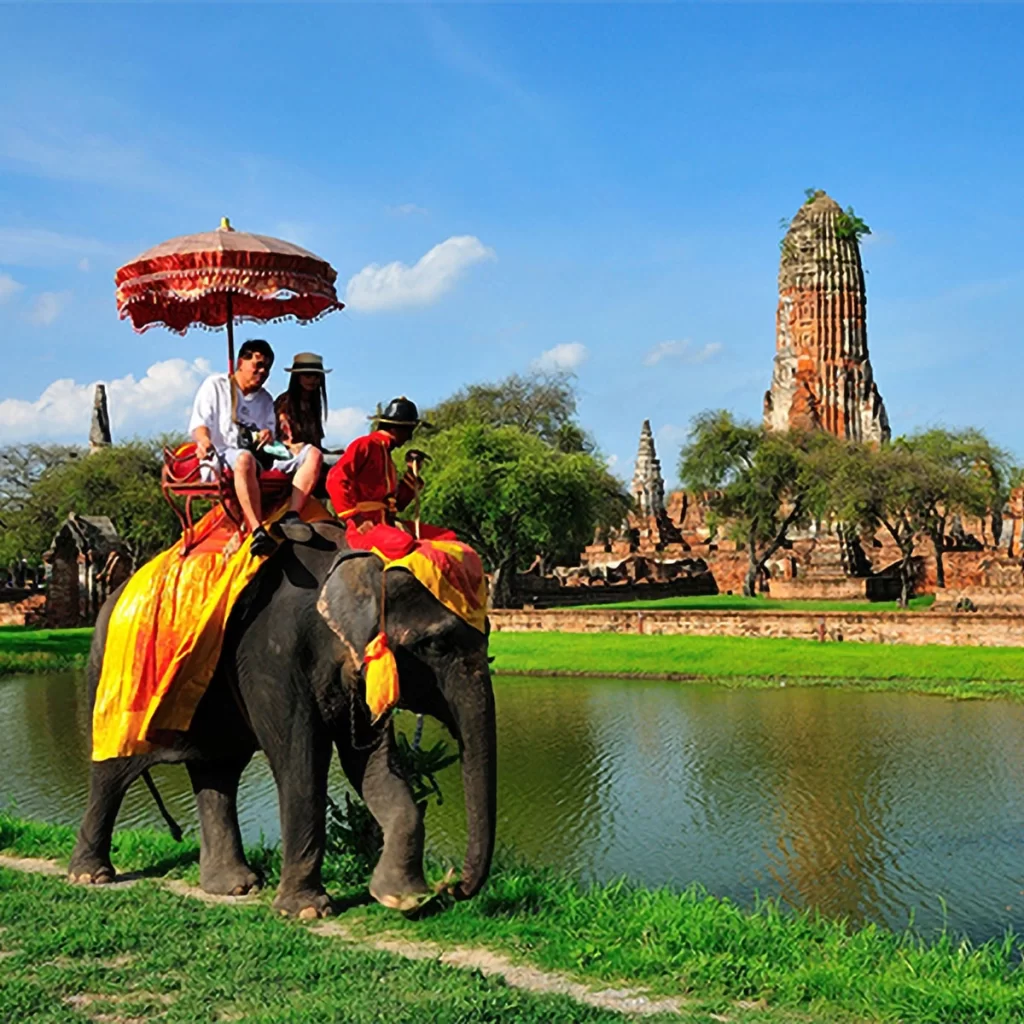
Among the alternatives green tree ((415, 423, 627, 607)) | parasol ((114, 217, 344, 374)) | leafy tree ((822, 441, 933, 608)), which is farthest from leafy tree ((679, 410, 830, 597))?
parasol ((114, 217, 344, 374))

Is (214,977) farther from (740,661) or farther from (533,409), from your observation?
(533,409)

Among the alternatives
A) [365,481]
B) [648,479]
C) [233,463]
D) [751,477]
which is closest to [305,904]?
[365,481]

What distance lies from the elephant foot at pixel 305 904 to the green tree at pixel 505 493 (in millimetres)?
27537

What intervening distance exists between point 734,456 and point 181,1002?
1593 inches

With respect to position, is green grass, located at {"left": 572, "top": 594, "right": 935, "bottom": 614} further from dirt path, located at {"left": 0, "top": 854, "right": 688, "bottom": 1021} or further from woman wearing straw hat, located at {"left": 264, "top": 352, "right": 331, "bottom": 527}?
dirt path, located at {"left": 0, "top": 854, "right": 688, "bottom": 1021}

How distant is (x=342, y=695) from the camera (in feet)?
22.9

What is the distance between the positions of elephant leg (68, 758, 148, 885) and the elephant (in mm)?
877

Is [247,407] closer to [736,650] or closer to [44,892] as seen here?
[44,892]

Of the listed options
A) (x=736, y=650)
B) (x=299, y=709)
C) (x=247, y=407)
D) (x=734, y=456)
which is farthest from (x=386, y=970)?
(x=734, y=456)

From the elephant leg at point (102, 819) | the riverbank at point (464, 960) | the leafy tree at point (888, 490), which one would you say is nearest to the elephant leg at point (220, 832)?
the riverbank at point (464, 960)

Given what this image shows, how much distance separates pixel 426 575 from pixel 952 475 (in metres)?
35.8

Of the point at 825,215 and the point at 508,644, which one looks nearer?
the point at 508,644

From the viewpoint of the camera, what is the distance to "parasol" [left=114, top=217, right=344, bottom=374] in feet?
25.9

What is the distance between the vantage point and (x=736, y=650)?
25.5m
